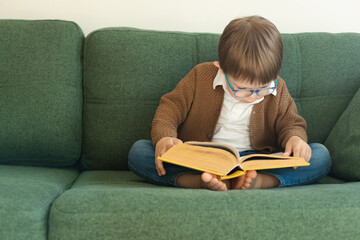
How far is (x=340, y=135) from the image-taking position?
1576 mm

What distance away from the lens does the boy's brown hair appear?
1312 mm

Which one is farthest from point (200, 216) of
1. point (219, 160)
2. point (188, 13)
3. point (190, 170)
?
point (188, 13)

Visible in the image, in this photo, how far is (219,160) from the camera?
1160mm

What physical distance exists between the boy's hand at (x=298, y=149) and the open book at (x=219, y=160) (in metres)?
0.19

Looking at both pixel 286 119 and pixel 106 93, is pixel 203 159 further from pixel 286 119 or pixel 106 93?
pixel 106 93

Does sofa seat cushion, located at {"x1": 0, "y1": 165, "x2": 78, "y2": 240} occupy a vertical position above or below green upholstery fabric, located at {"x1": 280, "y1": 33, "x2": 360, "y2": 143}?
below

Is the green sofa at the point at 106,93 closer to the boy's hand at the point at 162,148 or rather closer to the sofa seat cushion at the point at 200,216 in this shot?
the boy's hand at the point at 162,148

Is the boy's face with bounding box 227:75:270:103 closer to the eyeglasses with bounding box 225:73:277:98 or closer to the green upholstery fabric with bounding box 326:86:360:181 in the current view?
the eyeglasses with bounding box 225:73:277:98

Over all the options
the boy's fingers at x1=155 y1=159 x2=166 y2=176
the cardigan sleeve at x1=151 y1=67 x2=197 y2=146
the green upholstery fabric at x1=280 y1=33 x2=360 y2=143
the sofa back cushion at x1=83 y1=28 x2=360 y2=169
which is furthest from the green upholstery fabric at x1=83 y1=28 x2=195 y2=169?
the green upholstery fabric at x1=280 y1=33 x2=360 y2=143

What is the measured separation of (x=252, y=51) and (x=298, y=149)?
1.18 feet

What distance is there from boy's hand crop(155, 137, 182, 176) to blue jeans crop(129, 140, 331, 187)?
26 mm

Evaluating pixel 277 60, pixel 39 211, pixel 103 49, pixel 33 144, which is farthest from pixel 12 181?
pixel 277 60

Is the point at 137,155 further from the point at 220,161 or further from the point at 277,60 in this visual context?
the point at 277,60

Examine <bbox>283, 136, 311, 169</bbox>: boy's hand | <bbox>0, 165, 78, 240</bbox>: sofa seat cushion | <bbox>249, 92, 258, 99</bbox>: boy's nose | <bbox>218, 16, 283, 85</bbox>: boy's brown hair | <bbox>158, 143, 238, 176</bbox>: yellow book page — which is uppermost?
<bbox>218, 16, 283, 85</bbox>: boy's brown hair
